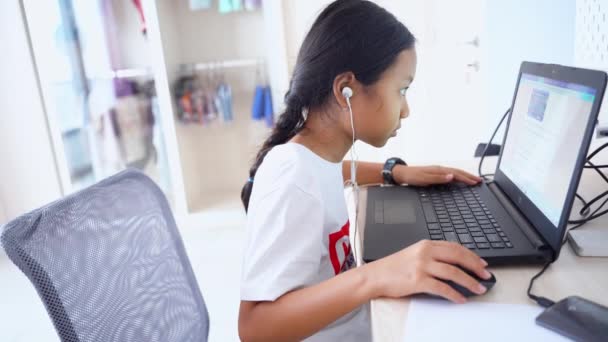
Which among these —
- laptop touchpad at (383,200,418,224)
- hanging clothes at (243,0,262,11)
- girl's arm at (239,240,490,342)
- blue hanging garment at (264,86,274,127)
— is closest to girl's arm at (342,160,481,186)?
laptop touchpad at (383,200,418,224)

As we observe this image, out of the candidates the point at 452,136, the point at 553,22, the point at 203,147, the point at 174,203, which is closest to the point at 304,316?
the point at 553,22

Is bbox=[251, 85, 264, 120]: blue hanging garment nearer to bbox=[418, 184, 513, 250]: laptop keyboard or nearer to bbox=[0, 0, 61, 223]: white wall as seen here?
bbox=[0, 0, 61, 223]: white wall

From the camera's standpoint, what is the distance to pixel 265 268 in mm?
587

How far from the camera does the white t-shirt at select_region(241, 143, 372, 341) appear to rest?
587 millimetres

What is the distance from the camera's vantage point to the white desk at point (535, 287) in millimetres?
498

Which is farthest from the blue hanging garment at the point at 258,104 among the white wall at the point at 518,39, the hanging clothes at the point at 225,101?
the white wall at the point at 518,39

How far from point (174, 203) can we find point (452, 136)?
61.7 inches

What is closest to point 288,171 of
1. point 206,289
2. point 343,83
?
point 343,83

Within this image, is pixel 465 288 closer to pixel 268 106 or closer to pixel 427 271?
pixel 427 271

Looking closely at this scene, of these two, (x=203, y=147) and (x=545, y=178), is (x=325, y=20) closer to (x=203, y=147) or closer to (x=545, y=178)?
(x=545, y=178)

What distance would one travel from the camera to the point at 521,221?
691mm

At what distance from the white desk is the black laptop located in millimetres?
25

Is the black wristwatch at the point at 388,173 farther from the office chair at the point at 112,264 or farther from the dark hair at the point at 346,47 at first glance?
the office chair at the point at 112,264

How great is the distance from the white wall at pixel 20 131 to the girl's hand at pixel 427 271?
2.44 m
